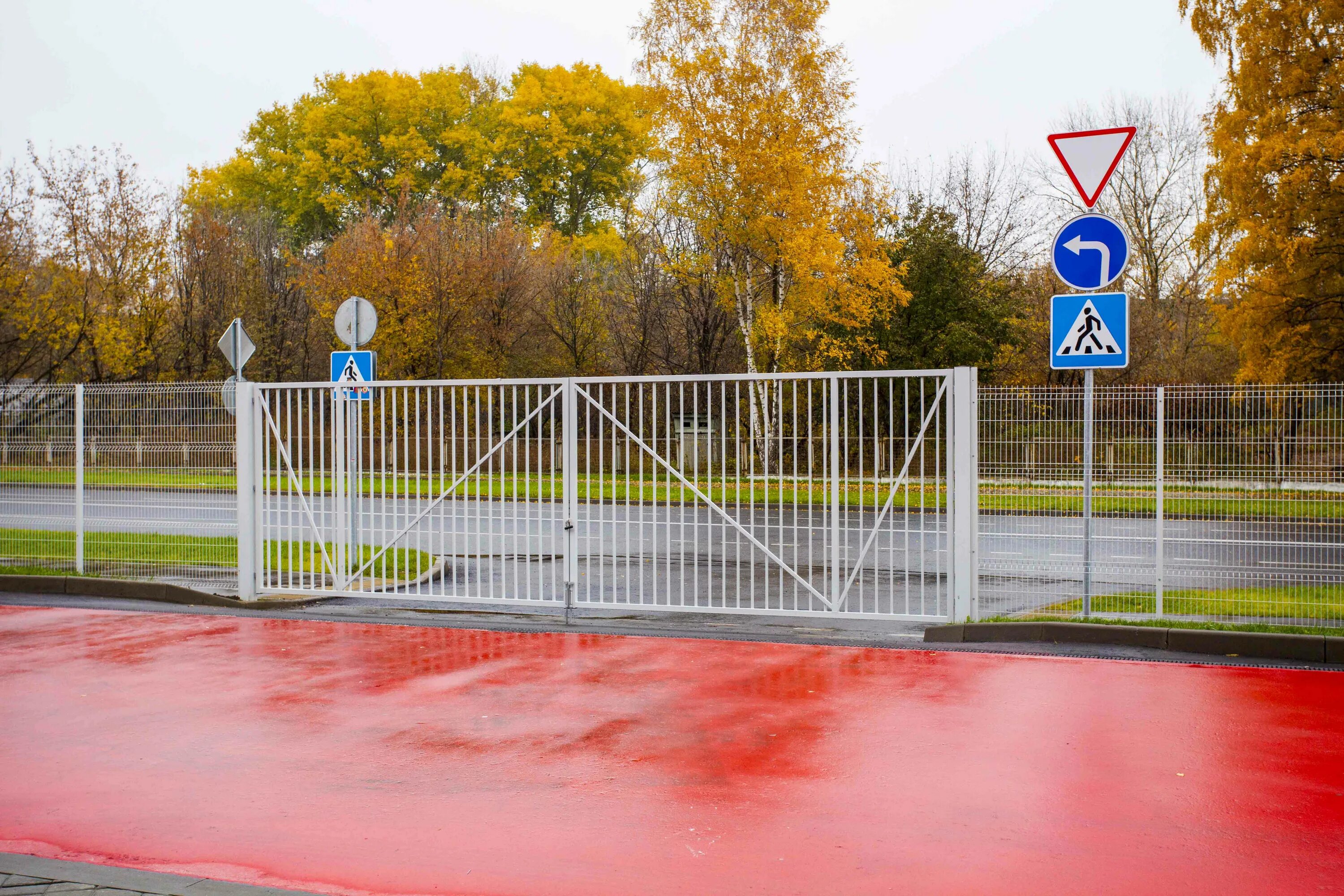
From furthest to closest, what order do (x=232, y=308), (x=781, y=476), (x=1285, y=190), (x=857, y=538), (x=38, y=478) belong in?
(x=232, y=308) → (x=1285, y=190) → (x=38, y=478) → (x=857, y=538) → (x=781, y=476)

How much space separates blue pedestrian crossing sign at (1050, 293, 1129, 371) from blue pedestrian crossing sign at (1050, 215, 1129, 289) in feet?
0.60

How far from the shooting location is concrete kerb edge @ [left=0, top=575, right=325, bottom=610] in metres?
12.2

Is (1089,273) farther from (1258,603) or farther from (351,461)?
(351,461)

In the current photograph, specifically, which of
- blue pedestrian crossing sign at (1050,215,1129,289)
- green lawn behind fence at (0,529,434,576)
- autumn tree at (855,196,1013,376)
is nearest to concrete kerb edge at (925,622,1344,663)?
blue pedestrian crossing sign at (1050,215,1129,289)

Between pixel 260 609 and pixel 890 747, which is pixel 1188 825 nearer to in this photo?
pixel 890 747

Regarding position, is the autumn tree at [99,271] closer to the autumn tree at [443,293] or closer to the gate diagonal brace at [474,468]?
the autumn tree at [443,293]

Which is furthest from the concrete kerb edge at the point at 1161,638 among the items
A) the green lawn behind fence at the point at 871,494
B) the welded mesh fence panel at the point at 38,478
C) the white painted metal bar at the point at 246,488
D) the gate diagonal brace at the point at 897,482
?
the welded mesh fence panel at the point at 38,478

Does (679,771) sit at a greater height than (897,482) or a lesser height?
lesser

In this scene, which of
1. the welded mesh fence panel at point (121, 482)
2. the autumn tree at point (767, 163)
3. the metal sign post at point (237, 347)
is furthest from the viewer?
the autumn tree at point (767, 163)

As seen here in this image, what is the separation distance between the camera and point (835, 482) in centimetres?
1016

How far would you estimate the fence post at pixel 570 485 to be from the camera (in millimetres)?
11234

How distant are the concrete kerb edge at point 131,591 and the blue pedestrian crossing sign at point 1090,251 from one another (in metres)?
8.19

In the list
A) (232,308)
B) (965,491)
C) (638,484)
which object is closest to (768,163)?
(232,308)

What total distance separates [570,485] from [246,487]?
A: 371 cm
